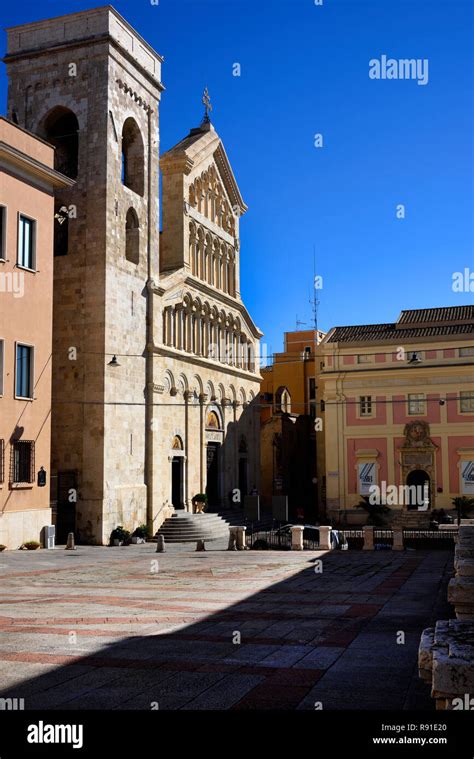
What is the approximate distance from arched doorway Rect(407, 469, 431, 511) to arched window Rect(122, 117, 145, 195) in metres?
22.6

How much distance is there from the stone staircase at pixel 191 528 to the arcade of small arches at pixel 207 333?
8651 millimetres

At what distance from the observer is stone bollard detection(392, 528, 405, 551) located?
1069 inches

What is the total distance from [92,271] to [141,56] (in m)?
11.9

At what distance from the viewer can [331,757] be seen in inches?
188

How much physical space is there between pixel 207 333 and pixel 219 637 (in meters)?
35.1

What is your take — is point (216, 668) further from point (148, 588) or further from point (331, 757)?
point (148, 588)

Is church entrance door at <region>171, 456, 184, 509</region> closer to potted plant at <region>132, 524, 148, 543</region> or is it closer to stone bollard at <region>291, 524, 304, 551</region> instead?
potted plant at <region>132, 524, 148, 543</region>

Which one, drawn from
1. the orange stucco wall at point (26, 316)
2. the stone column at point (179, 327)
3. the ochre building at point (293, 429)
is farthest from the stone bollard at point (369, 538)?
the ochre building at point (293, 429)

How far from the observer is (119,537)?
105 feet

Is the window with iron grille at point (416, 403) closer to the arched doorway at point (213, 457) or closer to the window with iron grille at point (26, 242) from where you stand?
the arched doorway at point (213, 457)

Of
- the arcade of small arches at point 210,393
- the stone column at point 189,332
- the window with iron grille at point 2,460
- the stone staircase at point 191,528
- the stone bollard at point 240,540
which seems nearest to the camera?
the window with iron grille at point 2,460

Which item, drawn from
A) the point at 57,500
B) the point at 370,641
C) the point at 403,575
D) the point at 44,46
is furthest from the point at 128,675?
the point at 44,46

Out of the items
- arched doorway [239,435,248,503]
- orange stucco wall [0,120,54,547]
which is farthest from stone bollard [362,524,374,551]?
arched doorway [239,435,248,503]

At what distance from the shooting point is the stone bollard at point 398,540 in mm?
27161
